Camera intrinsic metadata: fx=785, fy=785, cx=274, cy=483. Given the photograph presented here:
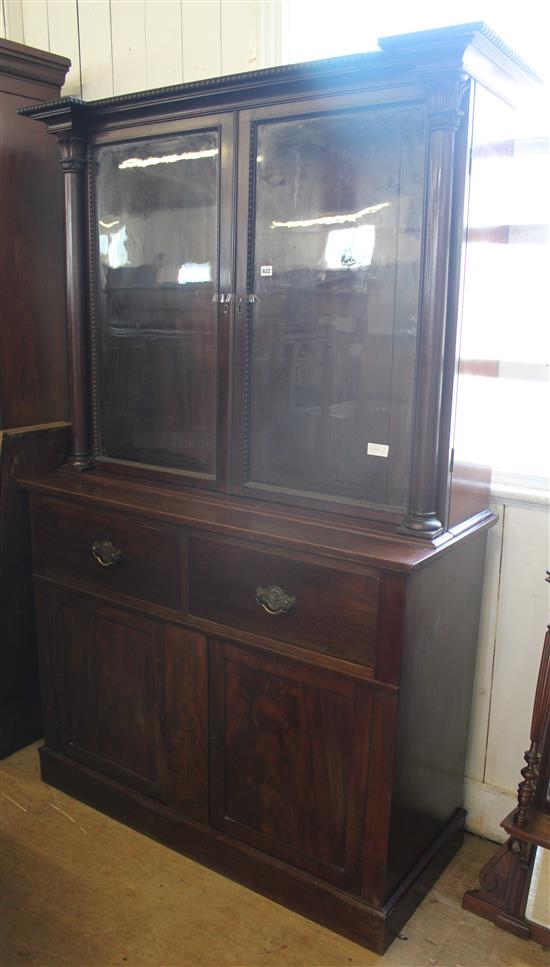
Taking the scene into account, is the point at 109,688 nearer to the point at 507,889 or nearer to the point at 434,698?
the point at 434,698

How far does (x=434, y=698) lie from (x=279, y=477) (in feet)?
2.03

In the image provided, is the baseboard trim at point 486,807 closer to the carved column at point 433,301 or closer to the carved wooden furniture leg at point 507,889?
the carved wooden furniture leg at point 507,889

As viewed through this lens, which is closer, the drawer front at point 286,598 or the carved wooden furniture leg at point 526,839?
the drawer front at point 286,598

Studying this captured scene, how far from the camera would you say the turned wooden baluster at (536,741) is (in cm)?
175

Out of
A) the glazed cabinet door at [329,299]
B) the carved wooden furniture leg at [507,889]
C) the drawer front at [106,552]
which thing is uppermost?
the glazed cabinet door at [329,299]

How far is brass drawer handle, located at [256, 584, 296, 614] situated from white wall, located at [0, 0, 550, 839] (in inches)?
23.6

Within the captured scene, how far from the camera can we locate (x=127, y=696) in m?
2.09

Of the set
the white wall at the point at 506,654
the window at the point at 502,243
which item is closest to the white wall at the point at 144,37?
the window at the point at 502,243

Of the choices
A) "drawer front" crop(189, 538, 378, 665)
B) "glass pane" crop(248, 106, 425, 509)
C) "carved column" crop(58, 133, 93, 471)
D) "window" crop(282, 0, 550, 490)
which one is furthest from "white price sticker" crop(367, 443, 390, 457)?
"carved column" crop(58, 133, 93, 471)

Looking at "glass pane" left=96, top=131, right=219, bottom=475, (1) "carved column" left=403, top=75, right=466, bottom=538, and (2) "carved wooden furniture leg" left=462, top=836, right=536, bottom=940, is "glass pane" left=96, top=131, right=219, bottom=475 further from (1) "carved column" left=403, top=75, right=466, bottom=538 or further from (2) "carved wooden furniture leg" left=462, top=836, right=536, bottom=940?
(2) "carved wooden furniture leg" left=462, top=836, right=536, bottom=940

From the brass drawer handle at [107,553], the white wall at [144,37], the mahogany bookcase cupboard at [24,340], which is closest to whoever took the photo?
the brass drawer handle at [107,553]

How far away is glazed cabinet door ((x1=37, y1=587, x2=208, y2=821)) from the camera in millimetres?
1957

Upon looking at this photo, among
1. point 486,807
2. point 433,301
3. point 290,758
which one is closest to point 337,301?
point 433,301

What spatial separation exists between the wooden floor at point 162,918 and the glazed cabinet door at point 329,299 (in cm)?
98
